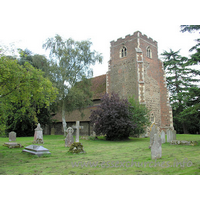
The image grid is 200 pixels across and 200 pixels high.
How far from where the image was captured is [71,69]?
22.8 m

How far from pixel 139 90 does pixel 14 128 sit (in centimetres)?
1762

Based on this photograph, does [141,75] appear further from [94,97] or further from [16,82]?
[16,82]

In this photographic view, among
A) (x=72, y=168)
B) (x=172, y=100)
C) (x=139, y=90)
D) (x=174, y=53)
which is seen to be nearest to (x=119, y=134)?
(x=139, y=90)

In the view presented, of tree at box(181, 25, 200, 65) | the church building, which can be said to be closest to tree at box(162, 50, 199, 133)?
the church building

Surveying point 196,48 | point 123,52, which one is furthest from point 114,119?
point 123,52

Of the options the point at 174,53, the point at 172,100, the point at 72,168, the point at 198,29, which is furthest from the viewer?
the point at 174,53

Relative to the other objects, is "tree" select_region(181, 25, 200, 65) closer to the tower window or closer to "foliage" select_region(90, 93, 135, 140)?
"foliage" select_region(90, 93, 135, 140)

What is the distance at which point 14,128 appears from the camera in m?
24.4

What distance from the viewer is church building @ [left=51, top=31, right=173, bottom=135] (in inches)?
931

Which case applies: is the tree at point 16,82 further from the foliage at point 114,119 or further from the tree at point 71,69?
the tree at point 71,69

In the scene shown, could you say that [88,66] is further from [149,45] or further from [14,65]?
[14,65]

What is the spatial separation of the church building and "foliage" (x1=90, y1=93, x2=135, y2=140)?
6.06 metres

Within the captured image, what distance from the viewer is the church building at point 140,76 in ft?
77.6

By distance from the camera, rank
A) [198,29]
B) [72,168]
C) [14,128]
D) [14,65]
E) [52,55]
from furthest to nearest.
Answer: [14,128] < [52,55] < [198,29] < [14,65] < [72,168]
